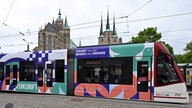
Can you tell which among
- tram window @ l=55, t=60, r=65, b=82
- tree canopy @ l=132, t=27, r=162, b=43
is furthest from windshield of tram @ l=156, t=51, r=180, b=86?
tree canopy @ l=132, t=27, r=162, b=43

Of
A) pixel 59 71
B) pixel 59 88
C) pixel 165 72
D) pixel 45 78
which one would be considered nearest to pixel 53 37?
pixel 45 78

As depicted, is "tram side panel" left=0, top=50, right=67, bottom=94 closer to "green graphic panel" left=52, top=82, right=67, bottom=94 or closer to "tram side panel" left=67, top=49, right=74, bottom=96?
"green graphic panel" left=52, top=82, right=67, bottom=94

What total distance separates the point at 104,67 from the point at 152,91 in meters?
2.98

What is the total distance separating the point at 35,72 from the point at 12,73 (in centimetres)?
229

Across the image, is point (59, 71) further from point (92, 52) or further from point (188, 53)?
point (188, 53)

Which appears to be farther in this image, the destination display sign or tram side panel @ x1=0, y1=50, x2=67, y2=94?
tram side panel @ x1=0, y1=50, x2=67, y2=94

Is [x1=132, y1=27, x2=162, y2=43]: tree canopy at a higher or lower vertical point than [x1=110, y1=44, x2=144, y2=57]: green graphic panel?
higher

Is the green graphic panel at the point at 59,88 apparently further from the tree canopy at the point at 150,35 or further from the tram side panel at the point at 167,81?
the tree canopy at the point at 150,35

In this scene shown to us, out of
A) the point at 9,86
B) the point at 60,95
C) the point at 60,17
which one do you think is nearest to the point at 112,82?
the point at 60,95

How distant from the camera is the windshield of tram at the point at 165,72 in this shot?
11.6m

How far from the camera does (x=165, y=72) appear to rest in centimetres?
1172

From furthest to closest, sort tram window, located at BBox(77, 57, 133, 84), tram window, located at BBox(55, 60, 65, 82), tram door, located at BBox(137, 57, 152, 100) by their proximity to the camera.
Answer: tram window, located at BBox(55, 60, 65, 82) < tram window, located at BBox(77, 57, 133, 84) < tram door, located at BBox(137, 57, 152, 100)

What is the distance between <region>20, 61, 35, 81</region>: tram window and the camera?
649 inches

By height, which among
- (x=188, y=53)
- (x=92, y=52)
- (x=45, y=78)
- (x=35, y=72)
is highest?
(x=188, y=53)
